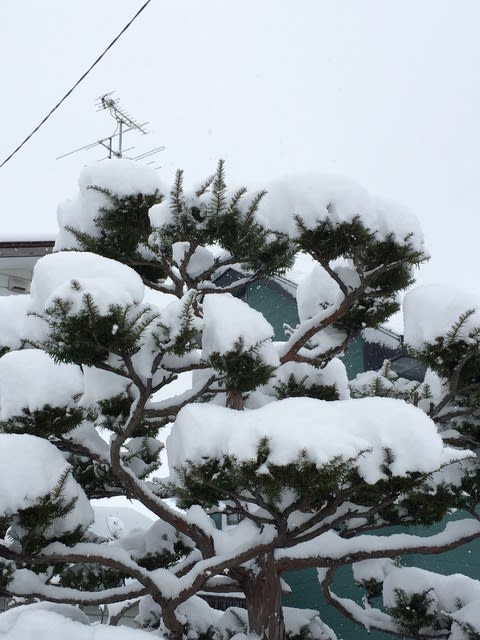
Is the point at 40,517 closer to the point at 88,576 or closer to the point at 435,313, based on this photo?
the point at 88,576

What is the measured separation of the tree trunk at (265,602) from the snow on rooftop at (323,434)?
130 cm

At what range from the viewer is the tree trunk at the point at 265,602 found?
16.7 ft

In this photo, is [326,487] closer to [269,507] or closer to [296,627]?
[269,507]

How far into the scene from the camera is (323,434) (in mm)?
3855

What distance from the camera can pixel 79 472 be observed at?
6.16 m

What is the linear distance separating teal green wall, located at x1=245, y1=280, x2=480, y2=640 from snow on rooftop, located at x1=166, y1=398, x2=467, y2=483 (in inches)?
188

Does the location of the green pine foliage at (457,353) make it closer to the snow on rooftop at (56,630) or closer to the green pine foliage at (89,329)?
Answer: the green pine foliage at (89,329)

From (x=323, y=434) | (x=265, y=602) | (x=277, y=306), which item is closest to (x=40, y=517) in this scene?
(x=265, y=602)

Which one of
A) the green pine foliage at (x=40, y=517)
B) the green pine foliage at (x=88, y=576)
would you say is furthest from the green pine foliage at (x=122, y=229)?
the green pine foliage at (x=88, y=576)

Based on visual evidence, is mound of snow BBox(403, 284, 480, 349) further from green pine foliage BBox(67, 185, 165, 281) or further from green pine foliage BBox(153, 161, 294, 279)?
green pine foliage BBox(67, 185, 165, 281)

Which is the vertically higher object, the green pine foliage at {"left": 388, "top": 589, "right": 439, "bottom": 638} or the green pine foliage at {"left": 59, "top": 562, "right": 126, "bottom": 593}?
the green pine foliage at {"left": 388, "top": 589, "right": 439, "bottom": 638}

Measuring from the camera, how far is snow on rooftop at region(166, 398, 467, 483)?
379 cm

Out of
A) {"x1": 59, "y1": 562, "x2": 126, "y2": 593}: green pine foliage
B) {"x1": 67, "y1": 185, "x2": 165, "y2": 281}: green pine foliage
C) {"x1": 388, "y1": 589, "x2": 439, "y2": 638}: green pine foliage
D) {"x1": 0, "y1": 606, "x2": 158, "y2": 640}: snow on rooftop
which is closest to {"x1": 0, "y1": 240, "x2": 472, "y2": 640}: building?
{"x1": 59, "y1": 562, "x2": 126, "y2": 593}: green pine foliage

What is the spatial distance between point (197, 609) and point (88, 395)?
2.67m
